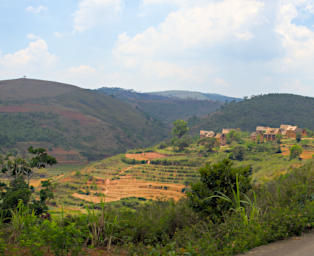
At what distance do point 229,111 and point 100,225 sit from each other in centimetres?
10533

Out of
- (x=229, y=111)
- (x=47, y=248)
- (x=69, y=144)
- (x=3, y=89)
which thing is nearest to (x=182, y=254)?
(x=47, y=248)

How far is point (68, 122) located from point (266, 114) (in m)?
66.1

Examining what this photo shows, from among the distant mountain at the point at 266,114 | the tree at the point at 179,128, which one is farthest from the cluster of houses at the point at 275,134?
the distant mountain at the point at 266,114

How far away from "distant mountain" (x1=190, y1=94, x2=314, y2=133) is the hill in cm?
2592

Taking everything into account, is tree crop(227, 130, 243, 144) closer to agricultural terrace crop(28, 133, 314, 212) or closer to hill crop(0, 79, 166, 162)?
agricultural terrace crop(28, 133, 314, 212)

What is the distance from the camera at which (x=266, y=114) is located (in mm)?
99250

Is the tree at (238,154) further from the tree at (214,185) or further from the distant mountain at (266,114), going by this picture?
the distant mountain at (266,114)

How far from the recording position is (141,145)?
10375 centimetres

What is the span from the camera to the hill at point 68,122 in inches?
3287

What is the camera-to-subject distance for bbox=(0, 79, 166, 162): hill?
83.5 metres

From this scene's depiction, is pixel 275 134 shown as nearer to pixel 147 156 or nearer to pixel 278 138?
pixel 278 138

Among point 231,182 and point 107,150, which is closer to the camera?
point 231,182

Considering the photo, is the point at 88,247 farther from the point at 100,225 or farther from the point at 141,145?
the point at 141,145

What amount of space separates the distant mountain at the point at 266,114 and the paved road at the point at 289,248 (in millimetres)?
87879
